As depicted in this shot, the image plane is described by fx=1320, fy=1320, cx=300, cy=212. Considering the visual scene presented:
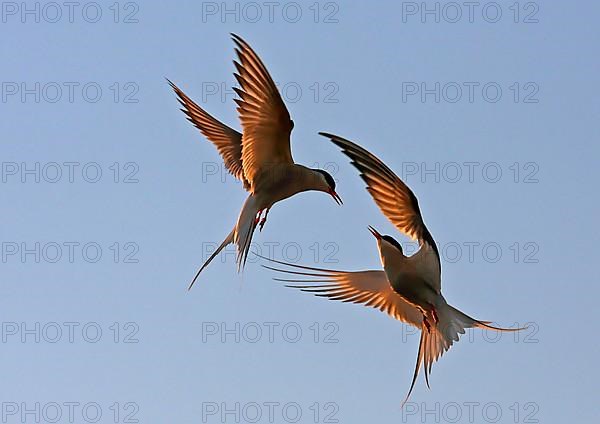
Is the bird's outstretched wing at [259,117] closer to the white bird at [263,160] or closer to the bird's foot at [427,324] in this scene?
the white bird at [263,160]

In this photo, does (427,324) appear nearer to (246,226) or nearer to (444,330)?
(444,330)

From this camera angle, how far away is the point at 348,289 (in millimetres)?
8719

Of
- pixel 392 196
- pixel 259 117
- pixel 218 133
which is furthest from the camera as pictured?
pixel 218 133

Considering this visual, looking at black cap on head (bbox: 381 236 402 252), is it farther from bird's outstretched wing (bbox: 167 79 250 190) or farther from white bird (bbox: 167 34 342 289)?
bird's outstretched wing (bbox: 167 79 250 190)

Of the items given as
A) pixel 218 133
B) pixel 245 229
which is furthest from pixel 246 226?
pixel 218 133

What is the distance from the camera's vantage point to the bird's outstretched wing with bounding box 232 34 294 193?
803 centimetres

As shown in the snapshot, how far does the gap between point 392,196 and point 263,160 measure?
125 centimetres

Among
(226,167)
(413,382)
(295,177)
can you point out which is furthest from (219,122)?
(413,382)

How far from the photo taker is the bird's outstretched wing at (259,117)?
26.3ft

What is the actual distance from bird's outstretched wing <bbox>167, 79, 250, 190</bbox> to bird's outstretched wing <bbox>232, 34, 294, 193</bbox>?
1939 millimetres

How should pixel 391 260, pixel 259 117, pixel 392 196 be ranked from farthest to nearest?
1. pixel 259 117
2. pixel 391 260
3. pixel 392 196

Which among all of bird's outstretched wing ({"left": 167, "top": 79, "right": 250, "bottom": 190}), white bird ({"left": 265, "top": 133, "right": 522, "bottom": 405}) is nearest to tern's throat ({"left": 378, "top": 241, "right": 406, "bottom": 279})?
white bird ({"left": 265, "top": 133, "right": 522, "bottom": 405})

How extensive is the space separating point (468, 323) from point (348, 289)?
3.50 ft

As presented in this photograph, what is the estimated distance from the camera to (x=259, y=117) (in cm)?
841
